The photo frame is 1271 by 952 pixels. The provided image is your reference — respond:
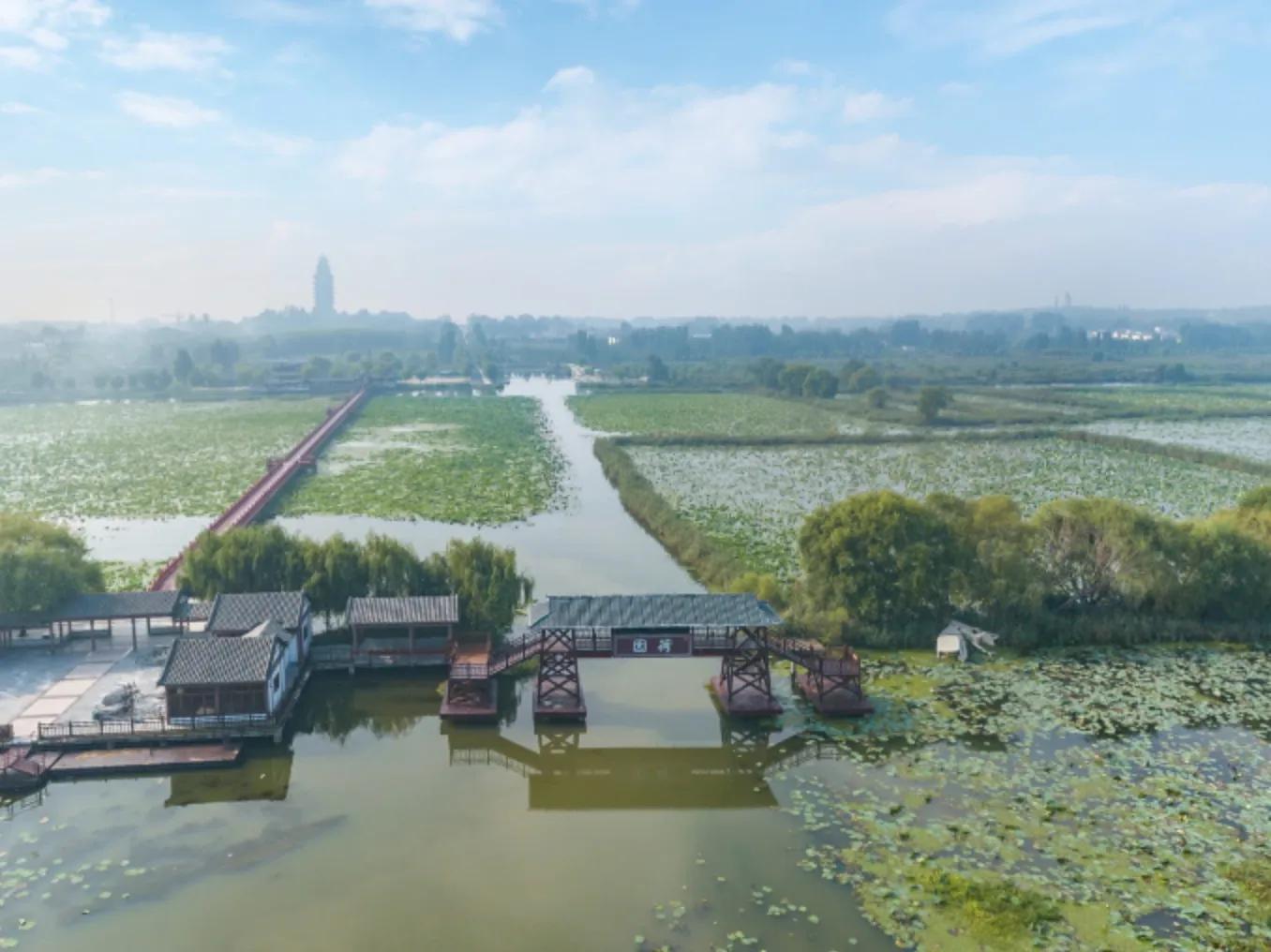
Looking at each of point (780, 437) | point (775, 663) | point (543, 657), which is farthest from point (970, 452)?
point (543, 657)

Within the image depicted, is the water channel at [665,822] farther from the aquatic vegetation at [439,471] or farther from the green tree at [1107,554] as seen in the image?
the aquatic vegetation at [439,471]

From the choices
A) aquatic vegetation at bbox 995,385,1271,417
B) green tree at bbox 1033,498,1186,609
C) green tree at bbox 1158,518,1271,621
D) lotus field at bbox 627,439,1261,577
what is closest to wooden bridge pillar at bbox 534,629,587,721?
lotus field at bbox 627,439,1261,577

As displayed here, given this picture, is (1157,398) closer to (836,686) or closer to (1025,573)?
(1025,573)

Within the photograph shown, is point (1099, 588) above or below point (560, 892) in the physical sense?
above

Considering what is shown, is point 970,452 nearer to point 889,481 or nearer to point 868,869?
point 889,481

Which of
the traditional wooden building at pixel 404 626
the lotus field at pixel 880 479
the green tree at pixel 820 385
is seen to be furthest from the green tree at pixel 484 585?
the green tree at pixel 820 385

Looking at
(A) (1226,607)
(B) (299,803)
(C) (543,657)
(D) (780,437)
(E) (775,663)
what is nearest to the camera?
(B) (299,803)
